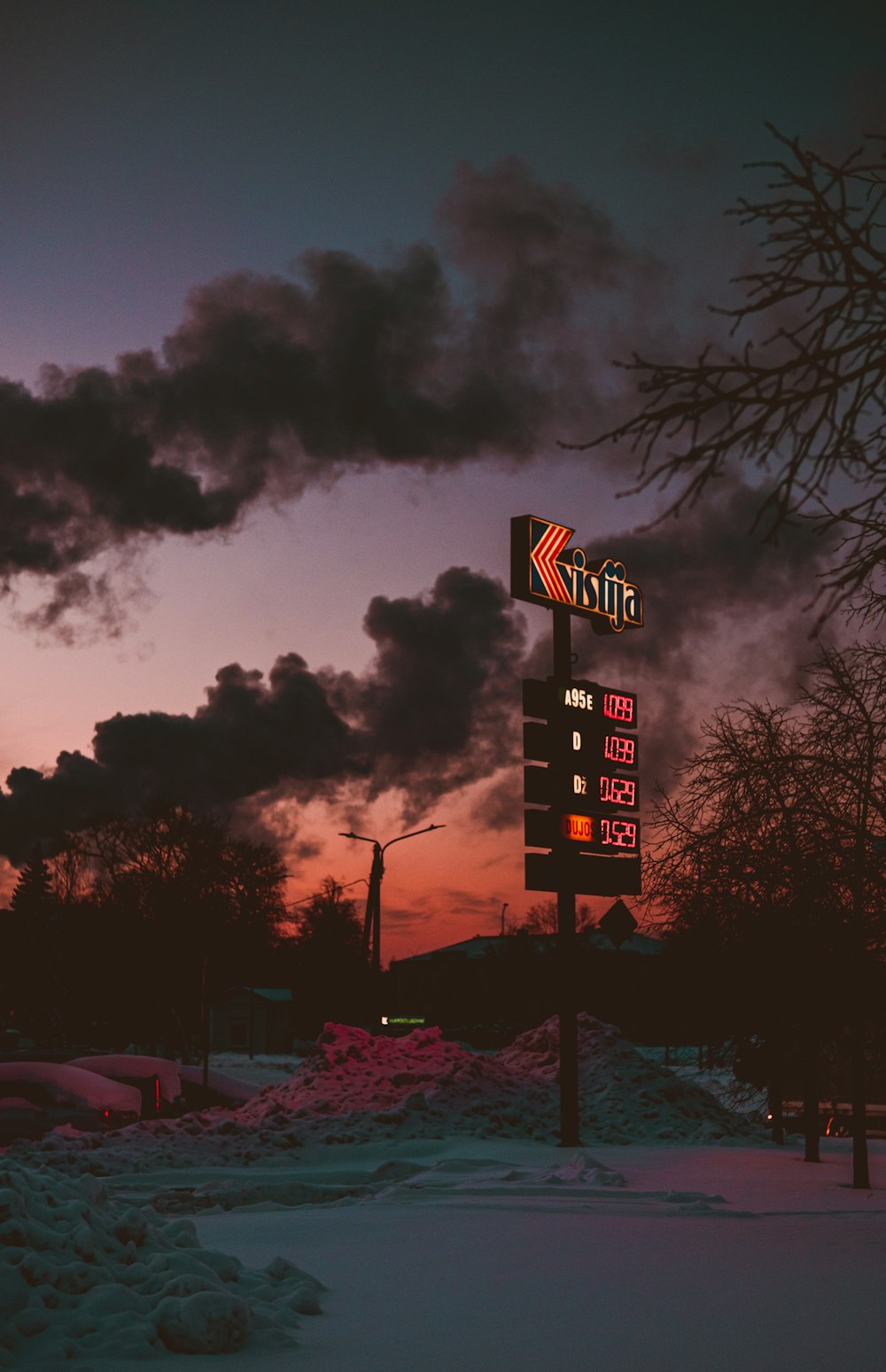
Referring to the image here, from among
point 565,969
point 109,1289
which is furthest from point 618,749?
point 109,1289

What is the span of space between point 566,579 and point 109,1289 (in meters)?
18.5

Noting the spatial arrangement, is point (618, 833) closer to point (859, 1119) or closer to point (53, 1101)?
point (859, 1119)

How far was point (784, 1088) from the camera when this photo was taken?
72.9ft

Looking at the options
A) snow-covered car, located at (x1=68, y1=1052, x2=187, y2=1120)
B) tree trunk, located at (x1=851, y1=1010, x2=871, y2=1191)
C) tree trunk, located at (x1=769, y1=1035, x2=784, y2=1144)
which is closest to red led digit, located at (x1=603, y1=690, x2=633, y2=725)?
tree trunk, located at (x1=769, y1=1035, x2=784, y2=1144)

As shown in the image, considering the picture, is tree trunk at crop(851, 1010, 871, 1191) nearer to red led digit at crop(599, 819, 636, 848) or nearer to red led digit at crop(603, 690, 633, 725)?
red led digit at crop(599, 819, 636, 848)

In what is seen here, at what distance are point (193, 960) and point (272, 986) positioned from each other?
44862 mm

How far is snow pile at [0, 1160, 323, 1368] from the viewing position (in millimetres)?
6430

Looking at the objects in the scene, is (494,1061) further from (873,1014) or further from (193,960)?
(193,960)

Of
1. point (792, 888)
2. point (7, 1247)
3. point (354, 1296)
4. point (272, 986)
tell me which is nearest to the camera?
point (7, 1247)

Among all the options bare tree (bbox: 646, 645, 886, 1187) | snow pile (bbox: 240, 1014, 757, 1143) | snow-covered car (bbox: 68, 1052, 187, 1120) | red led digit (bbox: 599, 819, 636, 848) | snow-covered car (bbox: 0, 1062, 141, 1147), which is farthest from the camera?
snow-covered car (bbox: 68, 1052, 187, 1120)

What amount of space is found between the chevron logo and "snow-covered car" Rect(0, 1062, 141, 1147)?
11.3m

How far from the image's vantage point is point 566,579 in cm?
2427

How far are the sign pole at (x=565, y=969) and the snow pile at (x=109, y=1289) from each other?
14994mm

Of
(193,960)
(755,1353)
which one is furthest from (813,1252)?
(193,960)
